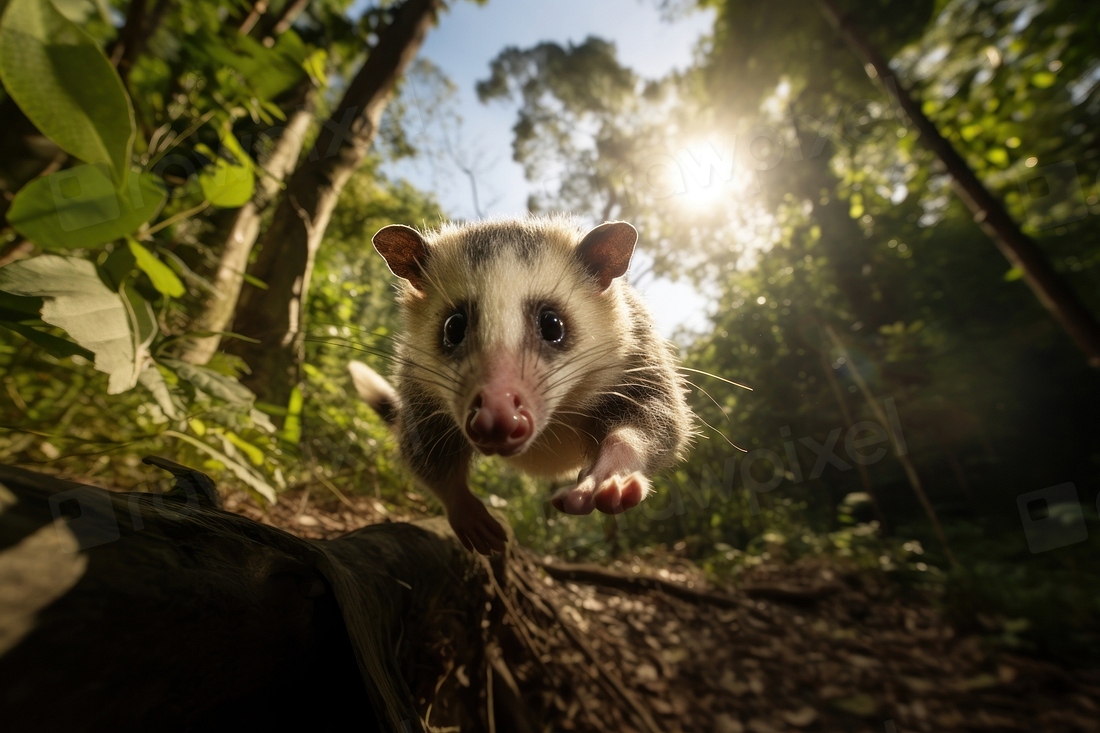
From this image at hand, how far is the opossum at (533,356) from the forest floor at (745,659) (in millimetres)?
600

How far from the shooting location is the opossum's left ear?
5.90 feet

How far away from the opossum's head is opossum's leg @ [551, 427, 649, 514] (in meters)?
0.23

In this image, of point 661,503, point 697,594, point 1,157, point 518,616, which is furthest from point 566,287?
point 661,503

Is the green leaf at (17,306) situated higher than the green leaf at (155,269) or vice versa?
the green leaf at (155,269)

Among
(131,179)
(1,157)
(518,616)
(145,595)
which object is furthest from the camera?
(518,616)

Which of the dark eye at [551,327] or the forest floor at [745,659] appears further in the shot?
the forest floor at [745,659]

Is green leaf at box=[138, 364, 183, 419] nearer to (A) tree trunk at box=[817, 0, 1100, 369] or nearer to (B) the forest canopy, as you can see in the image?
(B) the forest canopy

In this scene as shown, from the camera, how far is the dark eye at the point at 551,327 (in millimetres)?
1737

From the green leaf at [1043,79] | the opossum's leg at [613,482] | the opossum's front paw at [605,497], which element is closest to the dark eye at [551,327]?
the opossum's leg at [613,482]

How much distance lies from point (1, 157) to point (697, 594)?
5.12m

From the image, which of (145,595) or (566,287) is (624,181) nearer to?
(566,287)

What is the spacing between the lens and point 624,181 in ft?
9.86

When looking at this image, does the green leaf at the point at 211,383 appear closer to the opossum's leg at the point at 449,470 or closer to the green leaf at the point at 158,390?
the green leaf at the point at 158,390

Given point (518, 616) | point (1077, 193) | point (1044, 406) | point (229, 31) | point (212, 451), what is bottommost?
point (518, 616)
